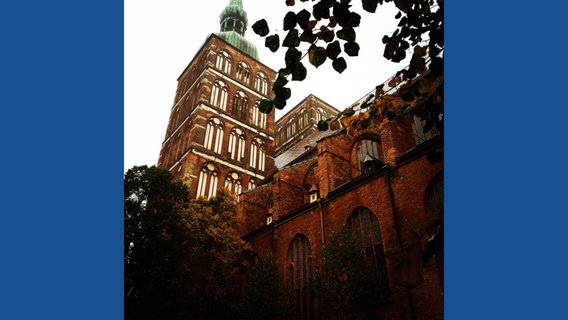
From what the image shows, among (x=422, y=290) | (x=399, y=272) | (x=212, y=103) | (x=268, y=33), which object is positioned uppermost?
(x=212, y=103)

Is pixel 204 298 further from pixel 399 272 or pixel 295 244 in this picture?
pixel 399 272

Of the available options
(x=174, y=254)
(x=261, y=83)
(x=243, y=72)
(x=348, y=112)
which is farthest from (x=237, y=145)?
(x=348, y=112)

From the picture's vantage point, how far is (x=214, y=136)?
2873cm

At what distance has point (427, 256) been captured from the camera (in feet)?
7.67

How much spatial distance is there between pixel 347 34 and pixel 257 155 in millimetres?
28487

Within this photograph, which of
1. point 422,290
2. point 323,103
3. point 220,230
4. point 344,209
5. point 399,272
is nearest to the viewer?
point 399,272

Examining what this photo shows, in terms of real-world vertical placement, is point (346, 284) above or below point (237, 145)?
below

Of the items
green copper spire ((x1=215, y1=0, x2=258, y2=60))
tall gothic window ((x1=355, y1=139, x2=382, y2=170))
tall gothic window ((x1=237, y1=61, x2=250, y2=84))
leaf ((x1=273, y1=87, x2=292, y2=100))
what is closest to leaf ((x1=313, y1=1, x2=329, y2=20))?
leaf ((x1=273, y1=87, x2=292, y2=100))

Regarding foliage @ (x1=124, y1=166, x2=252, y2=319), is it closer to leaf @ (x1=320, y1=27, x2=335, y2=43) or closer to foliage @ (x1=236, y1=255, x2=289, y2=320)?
foliage @ (x1=236, y1=255, x2=289, y2=320)

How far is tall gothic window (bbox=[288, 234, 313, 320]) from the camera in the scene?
13273 millimetres

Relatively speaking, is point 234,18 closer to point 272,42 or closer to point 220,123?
point 220,123

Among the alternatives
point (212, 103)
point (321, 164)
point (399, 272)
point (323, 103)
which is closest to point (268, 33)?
point (399, 272)

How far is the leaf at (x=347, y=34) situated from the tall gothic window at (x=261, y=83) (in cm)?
3241

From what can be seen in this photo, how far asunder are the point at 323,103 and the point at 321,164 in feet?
96.8
